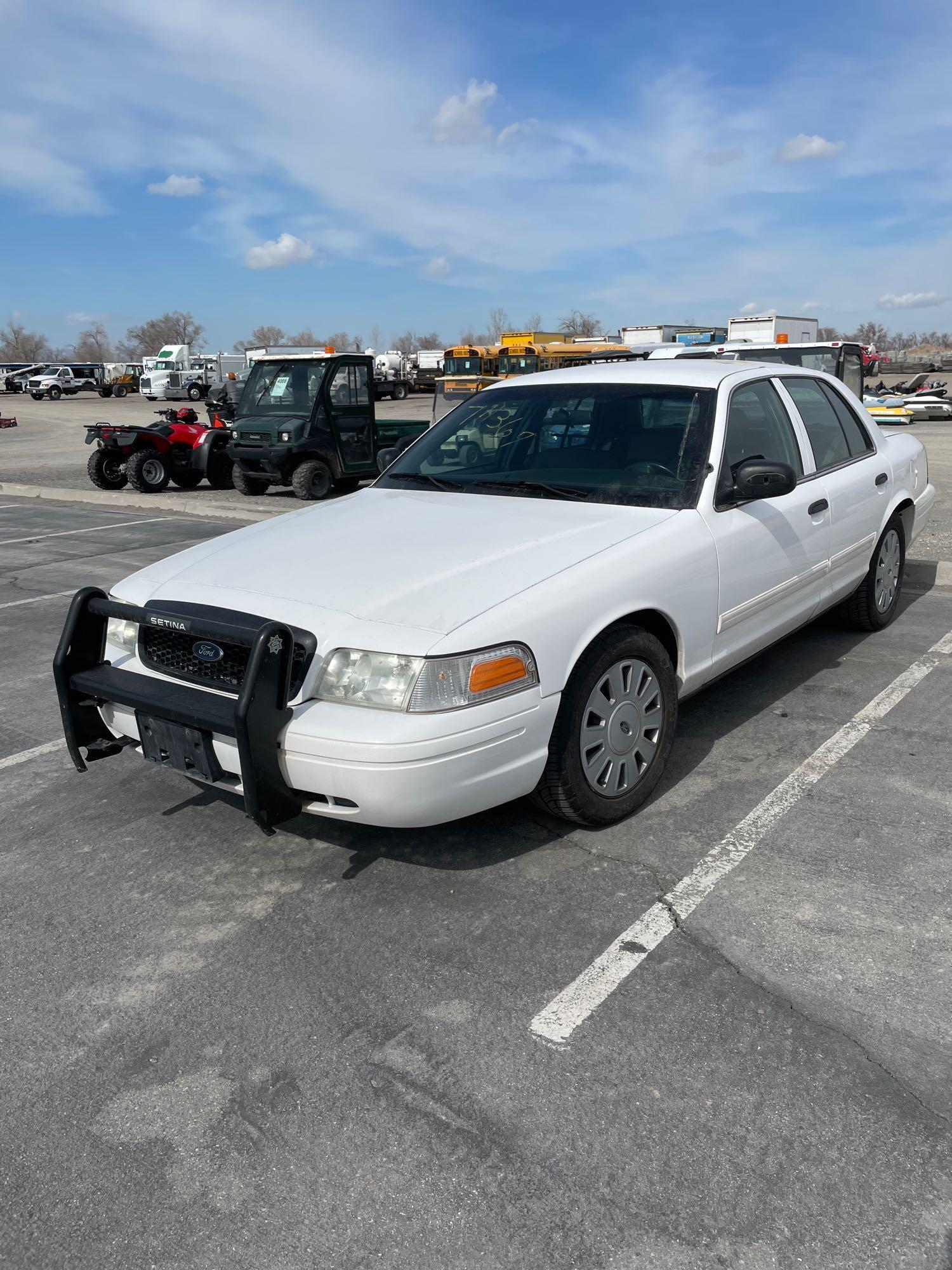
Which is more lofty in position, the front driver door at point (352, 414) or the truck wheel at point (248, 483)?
the front driver door at point (352, 414)

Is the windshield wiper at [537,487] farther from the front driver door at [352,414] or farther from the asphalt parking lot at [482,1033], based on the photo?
the front driver door at [352,414]

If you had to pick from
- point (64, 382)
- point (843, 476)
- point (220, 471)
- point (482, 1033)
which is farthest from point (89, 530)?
point (64, 382)

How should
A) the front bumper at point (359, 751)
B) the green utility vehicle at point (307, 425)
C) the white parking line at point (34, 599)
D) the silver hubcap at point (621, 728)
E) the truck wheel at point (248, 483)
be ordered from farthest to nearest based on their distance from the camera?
the truck wheel at point (248, 483), the green utility vehicle at point (307, 425), the white parking line at point (34, 599), the silver hubcap at point (621, 728), the front bumper at point (359, 751)

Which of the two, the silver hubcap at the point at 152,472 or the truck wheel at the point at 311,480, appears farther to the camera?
the silver hubcap at the point at 152,472

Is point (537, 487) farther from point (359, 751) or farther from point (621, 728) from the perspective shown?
point (359, 751)

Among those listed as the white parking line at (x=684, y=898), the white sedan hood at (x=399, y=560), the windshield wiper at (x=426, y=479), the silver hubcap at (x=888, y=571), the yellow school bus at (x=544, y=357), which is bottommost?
the white parking line at (x=684, y=898)

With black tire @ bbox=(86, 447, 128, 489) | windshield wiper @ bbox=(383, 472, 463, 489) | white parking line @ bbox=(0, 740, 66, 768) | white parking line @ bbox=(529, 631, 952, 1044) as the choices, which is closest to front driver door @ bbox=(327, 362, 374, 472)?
black tire @ bbox=(86, 447, 128, 489)

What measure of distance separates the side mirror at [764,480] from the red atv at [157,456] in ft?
41.1

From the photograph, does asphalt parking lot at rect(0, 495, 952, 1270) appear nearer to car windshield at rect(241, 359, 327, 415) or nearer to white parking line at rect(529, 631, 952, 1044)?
white parking line at rect(529, 631, 952, 1044)

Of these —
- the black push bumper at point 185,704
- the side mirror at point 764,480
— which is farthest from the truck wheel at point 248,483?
the side mirror at point 764,480

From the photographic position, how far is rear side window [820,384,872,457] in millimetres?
5254

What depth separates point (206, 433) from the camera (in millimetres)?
15547

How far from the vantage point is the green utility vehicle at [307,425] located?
1334 cm

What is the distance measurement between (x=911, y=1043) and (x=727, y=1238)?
79 centimetres
